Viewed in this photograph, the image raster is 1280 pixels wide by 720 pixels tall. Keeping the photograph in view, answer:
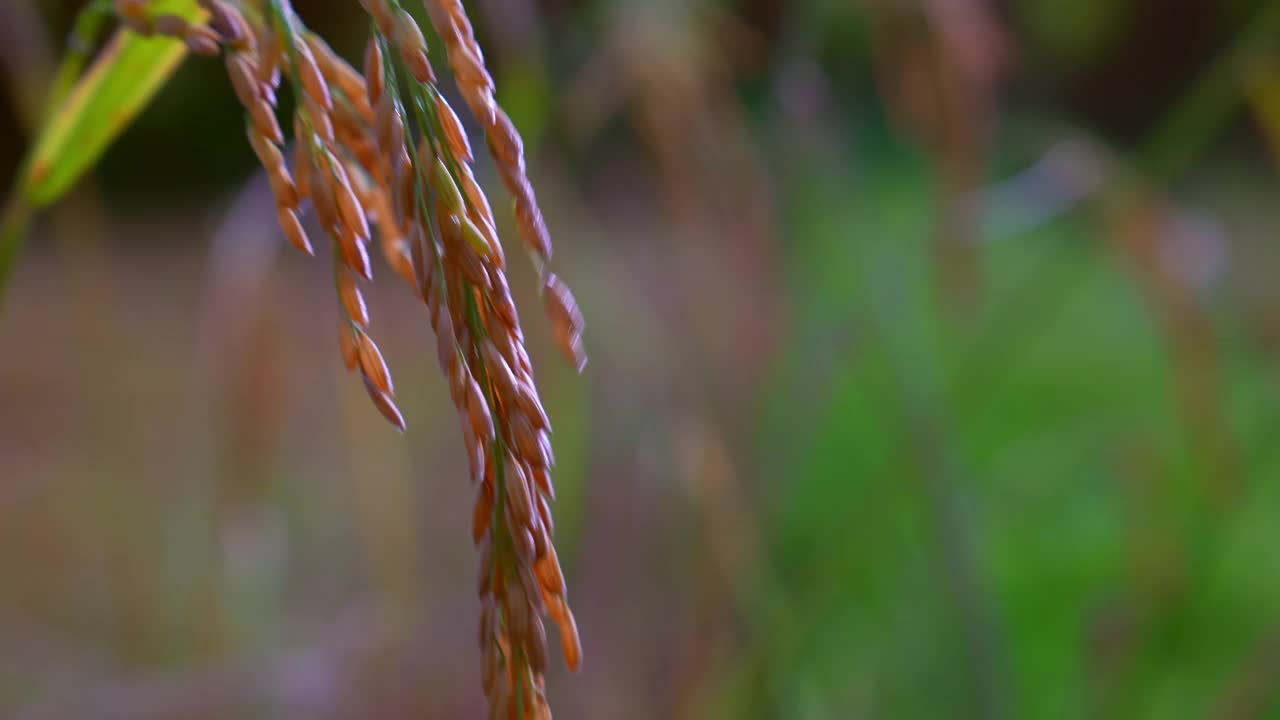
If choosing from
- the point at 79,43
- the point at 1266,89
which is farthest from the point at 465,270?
the point at 1266,89

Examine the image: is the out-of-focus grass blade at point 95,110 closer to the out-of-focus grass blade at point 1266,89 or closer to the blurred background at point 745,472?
the blurred background at point 745,472

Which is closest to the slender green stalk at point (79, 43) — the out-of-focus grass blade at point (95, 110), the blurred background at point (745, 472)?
the out-of-focus grass blade at point (95, 110)

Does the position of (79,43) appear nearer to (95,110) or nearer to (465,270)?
(95,110)

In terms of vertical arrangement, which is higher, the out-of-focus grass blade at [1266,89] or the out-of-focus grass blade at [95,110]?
the out-of-focus grass blade at [1266,89]

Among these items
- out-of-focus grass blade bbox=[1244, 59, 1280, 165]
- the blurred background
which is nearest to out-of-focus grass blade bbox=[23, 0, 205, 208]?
the blurred background

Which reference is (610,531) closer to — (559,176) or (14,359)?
(559,176)

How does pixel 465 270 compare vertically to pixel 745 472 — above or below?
above
